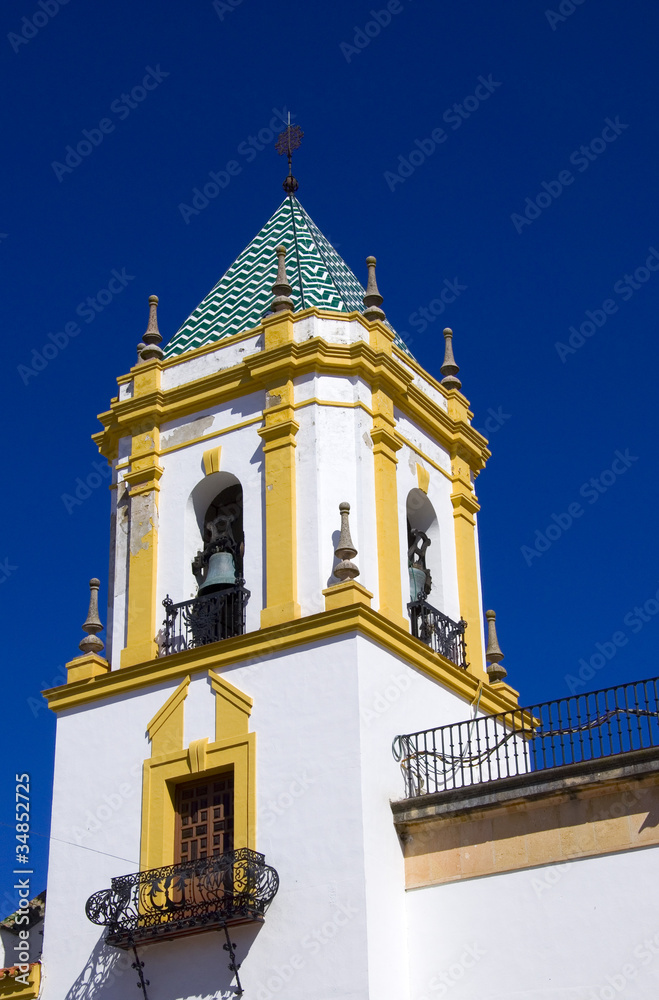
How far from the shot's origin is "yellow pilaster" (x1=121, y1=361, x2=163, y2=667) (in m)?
18.4

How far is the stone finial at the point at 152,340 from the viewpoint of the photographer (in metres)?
20.6

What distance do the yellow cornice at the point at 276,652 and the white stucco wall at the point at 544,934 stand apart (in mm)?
2885

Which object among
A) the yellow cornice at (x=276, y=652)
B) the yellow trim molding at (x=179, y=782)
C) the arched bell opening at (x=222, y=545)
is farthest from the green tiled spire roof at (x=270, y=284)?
the yellow trim molding at (x=179, y=782)

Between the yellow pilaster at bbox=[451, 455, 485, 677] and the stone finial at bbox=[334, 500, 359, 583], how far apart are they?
275 cm

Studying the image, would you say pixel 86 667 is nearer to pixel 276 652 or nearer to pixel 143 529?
pixel 143 529

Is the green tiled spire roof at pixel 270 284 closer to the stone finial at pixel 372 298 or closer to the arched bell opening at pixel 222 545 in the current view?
the stone finial at pixel 372 298

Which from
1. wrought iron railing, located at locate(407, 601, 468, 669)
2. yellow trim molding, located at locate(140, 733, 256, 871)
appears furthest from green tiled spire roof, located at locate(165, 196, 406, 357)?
yellow trim molding, located at locate(140, 733, 256, 871)

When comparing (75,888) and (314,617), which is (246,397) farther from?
(75,888)

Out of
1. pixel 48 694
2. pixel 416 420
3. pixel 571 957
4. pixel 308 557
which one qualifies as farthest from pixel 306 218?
pixel 571 957

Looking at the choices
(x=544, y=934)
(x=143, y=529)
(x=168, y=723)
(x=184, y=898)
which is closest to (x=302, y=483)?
(x=143, y=529)

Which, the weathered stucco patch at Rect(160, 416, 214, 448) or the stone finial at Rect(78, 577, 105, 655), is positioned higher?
the weathered stucco patch at Rect(160, 416, 214, 448)

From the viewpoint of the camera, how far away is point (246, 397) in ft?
63.3

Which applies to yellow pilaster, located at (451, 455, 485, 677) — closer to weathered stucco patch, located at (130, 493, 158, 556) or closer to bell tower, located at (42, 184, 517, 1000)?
bell tower, located at (42, 184, 517, 1000)

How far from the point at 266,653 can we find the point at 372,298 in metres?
5.45
